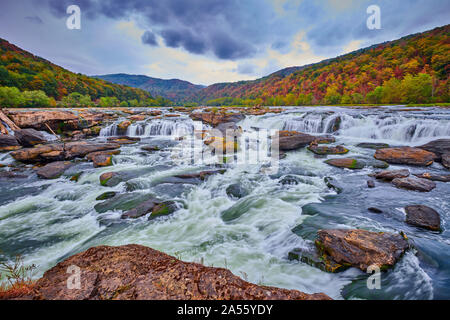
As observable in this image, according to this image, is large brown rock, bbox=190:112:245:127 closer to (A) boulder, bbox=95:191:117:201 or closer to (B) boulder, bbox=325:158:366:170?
(B) boulder, bbox=325:158:366:170

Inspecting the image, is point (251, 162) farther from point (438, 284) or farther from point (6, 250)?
point (6, 250)

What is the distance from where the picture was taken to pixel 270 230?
17.4 feet

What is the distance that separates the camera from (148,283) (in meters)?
1.99

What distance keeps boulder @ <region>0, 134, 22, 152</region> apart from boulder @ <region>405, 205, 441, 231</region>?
21921mm

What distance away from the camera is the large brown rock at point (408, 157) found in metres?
9.41

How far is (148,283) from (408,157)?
506 inches

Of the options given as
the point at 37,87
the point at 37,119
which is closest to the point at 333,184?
the point at 37,119

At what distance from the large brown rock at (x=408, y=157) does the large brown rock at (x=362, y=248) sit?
813 centimetres

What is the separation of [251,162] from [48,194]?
9898 millimetres

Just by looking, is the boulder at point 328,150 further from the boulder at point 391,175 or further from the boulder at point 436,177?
the boulder at point 436,177

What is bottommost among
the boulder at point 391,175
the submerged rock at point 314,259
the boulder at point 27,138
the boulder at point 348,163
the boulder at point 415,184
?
the submerged rock at point 314,259

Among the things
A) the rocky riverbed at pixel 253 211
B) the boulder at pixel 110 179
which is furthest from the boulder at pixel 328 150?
the boulder at pixel 110 179

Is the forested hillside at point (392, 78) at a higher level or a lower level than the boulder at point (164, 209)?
higher

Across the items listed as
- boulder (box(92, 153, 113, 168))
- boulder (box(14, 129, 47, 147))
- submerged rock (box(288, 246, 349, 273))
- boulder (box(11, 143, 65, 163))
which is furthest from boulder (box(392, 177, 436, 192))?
boulder (box(14, 129, 47, 147))
